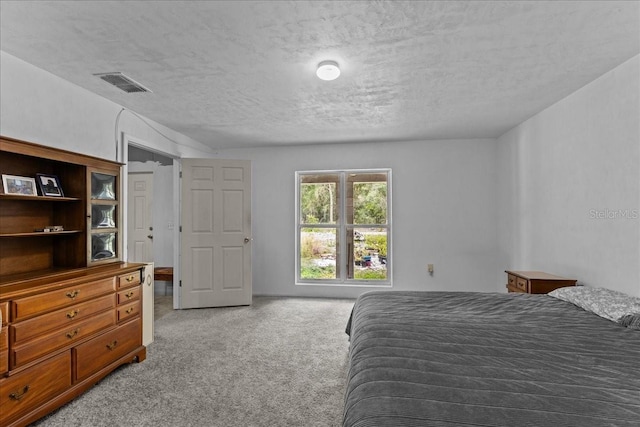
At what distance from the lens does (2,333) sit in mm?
1928

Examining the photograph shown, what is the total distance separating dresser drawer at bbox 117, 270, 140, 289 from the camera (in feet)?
9.31

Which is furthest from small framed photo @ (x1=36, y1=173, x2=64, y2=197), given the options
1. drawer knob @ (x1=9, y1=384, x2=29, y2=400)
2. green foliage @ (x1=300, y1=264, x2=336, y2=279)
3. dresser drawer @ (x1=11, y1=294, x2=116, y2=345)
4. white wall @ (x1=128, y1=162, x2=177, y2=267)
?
green foliage @ (x1=300, y1=264, x2=336, y2=279)

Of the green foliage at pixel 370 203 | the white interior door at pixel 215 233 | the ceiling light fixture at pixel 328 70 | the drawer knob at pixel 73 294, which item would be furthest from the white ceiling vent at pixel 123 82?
A: the green foliage at pixel 370 203

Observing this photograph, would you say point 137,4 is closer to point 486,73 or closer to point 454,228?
point 486,73

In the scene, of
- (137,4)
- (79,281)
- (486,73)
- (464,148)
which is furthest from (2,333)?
(464,148)

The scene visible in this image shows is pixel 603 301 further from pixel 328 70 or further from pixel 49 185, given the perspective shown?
pixel 49 185

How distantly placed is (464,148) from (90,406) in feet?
17.0

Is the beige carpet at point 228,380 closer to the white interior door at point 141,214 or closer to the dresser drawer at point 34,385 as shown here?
the dresser drawer at point 34,385

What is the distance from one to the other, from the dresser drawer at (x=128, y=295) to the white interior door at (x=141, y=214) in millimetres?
3101

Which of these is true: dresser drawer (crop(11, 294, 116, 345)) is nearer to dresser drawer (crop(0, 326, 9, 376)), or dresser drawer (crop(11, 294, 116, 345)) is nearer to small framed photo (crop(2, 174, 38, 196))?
dresser drawer (crop(0, 326, 9, 376))

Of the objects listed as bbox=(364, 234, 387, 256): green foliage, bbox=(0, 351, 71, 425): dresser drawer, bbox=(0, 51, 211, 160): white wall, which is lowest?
bbox=(0, 351, 71, 425): dresser drawer

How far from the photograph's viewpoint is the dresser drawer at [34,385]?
1926 millimetres

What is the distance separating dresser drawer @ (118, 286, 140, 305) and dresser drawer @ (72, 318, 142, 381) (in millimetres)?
200

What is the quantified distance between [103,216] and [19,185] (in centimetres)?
69
